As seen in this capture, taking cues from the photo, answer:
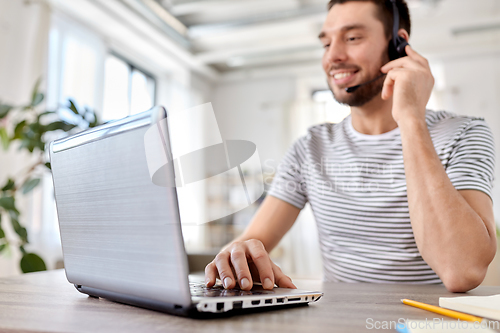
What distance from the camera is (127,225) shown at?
0.45m

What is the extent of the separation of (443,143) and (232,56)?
399 centimetres

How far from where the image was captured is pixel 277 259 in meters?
5.29

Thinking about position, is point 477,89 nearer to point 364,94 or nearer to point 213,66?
point 213,66

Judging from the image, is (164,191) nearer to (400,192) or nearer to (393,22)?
(400,192)

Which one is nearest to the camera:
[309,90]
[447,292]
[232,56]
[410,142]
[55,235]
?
[447,292]

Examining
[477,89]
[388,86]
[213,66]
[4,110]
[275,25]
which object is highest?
[213,66]

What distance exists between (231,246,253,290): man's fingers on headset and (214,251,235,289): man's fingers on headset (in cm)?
1

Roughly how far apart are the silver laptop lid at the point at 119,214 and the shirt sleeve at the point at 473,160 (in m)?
0.77

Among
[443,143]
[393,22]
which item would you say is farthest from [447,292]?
[393,22]

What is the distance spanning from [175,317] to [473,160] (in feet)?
2.73

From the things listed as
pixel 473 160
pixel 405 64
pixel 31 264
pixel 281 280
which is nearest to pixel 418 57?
pixel 405 64

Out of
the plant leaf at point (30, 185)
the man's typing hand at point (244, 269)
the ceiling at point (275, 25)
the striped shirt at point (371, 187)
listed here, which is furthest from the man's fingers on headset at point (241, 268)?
the ceiling at point (275, 25)

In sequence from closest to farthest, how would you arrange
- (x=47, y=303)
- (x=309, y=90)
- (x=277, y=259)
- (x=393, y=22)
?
(x=47, y=303) < (x=393, y=22) < (x=277, y=259) < (x=309, y=90)

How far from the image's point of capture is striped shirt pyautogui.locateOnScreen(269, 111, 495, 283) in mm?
1021
